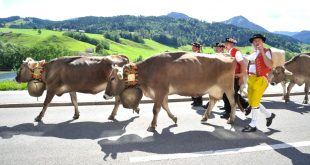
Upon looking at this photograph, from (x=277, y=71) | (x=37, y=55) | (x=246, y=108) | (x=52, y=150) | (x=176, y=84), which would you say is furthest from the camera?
(x=37, y=55)

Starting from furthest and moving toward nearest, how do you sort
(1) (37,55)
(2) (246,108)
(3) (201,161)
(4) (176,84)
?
(1) (37,55) → (2) (246,108) → (4) (176,84) → (3) (201,161)

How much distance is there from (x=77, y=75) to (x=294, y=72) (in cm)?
901

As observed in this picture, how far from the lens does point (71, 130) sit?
8.81 meters

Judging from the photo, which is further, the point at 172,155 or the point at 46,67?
the point at 46,67

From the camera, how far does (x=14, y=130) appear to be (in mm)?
8836

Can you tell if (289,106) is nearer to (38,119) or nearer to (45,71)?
(45,71)

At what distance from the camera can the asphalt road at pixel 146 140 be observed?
651 cm

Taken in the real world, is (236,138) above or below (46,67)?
below

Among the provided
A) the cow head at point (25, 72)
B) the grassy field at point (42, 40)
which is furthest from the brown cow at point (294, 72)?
the grassy field at point (42, 40)

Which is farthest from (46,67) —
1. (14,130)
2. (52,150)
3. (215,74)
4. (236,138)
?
(236,138)

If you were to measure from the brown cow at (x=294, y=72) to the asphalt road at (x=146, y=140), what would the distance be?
3232mm

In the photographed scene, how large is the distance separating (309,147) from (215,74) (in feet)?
9.26

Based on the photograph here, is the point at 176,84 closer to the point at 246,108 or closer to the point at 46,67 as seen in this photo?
the point at 246,108

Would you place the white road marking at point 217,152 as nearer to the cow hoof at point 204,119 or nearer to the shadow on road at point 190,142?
the shadow on road at point 190,142
